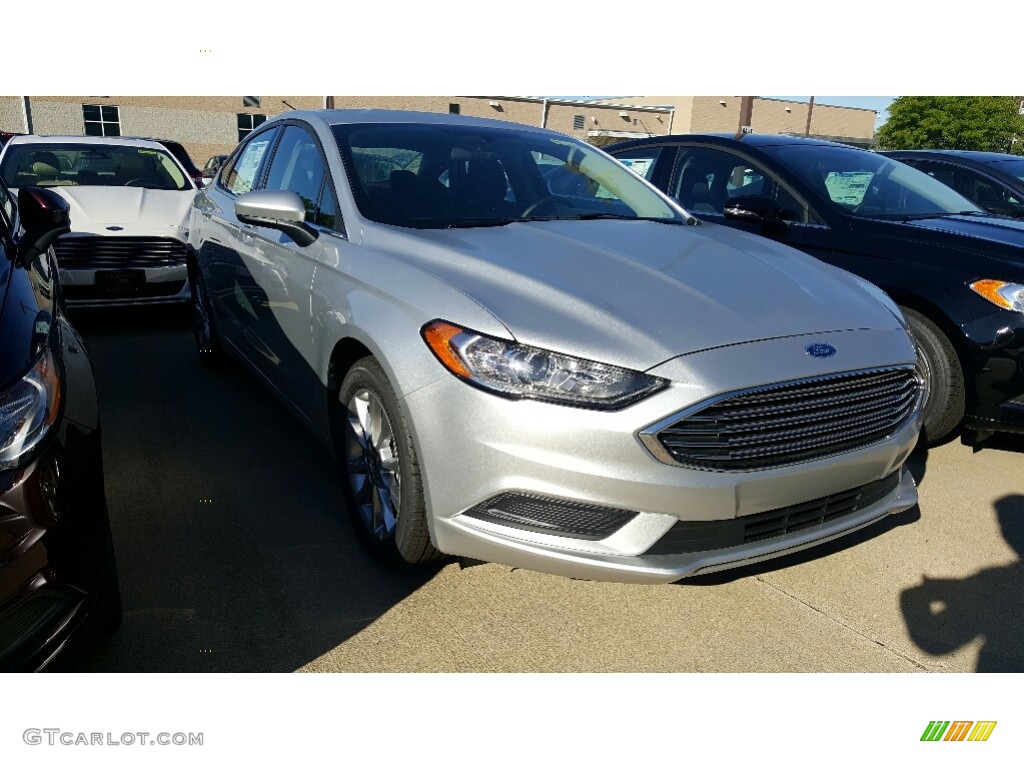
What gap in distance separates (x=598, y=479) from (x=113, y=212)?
5.69 meters

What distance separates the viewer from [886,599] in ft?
9.15

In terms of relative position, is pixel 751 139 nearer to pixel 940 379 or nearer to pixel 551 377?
pixel 940 379

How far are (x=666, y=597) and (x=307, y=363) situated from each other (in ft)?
5.35

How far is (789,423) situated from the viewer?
2.26m

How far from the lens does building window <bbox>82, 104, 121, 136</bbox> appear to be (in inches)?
1033

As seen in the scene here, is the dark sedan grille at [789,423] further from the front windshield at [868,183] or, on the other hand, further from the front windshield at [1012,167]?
the front windshield at [1012,167]

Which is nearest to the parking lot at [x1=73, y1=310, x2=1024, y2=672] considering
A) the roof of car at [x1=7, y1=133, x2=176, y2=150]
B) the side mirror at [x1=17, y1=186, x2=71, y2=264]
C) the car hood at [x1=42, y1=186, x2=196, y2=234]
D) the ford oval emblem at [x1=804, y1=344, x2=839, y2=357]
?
the ford oval emblem at [x1=804, y1=344, x2=839, y2=357]

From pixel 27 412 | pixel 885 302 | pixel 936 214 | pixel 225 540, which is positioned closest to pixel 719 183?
pixel 936 214

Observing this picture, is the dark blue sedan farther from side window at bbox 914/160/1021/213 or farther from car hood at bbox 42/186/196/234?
car hood at bbox 42/186/196/234

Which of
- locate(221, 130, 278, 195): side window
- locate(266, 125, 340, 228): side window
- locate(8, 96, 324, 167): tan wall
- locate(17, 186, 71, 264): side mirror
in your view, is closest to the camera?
locate(17, 186, 71, 264): side mirror

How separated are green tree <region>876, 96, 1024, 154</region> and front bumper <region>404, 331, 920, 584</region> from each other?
1250cm

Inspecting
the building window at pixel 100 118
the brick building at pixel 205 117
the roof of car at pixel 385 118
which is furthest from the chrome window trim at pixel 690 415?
the building window at pixel 100 118
